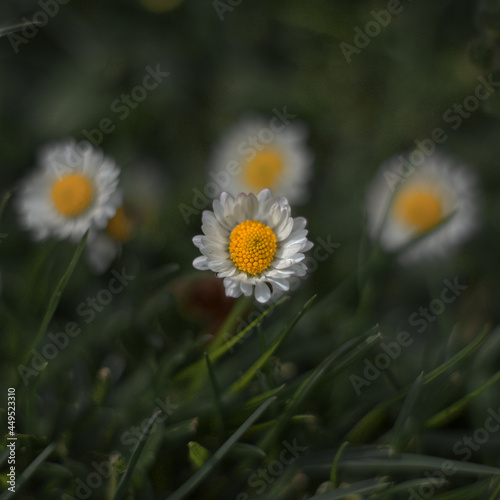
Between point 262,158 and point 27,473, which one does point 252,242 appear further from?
point 262,158

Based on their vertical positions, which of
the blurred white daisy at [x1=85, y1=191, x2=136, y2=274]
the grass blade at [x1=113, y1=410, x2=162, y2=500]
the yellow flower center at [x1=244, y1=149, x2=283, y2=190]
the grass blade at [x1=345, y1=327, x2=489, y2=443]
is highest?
the yellow flower center at [x1=244, y1=149, x2=283, y2=190]

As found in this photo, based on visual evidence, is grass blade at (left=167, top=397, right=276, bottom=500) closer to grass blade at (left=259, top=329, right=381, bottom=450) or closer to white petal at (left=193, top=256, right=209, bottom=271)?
grass blade at (left=259, top=329, right=381, bottom=450)

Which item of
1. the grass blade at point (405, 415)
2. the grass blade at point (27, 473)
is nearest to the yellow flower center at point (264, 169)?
the grass blade at point (405, 415)

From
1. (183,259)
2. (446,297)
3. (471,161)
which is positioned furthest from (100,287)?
(471,161)

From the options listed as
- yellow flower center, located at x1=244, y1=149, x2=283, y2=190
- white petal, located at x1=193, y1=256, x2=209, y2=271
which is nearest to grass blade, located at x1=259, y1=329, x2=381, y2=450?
white petal, located at x1=193, y1=256, x2=209, y2=271

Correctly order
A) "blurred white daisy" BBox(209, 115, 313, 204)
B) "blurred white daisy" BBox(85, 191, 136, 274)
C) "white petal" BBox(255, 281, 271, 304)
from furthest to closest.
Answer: "blurred white daisy" BBox(209, 115, 313, 204), "blurred white daisy" BBox(85, 191, 136, 274), "white petal" BBox(255, 281, 271, 304)

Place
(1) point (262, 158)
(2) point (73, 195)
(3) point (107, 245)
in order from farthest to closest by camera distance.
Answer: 1. (1) point (262, 158)
2. (3) point (107, 245)
3. (2) point (73, 195)

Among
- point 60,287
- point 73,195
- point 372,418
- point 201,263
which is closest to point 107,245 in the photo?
point 73,195

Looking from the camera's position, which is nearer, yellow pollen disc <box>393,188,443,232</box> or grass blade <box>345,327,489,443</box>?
grass blade <box>345,327,489,443</box>

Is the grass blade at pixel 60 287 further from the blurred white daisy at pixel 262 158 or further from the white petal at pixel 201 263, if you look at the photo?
the blurred white daisy at pixel 262 158
